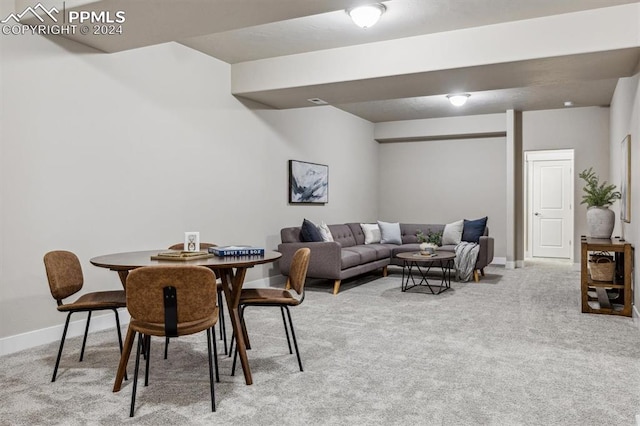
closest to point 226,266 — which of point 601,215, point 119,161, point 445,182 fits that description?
point 119,161

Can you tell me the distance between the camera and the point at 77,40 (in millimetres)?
3854

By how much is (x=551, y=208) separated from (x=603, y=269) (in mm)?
5093

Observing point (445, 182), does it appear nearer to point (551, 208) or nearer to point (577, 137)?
point (551, 208)

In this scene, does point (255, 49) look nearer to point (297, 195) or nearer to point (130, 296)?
point (297, 195)

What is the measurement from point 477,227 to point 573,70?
127 inches

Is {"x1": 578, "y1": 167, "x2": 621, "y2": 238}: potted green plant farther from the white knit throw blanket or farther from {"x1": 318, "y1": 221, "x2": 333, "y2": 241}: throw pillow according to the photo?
{"x1": 318, "y1": 221, "x2": 333, "y2": 241}: throw pillow

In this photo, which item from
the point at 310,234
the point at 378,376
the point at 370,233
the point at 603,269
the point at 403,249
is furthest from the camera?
the point at 370,233

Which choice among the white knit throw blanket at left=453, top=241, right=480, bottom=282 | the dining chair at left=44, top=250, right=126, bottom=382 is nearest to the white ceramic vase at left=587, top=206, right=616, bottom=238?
the white knit throw blanket at left=453, top=241, right=480, bottom=282

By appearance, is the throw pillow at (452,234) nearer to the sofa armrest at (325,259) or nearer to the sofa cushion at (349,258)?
the sofa cushion at (349,258)

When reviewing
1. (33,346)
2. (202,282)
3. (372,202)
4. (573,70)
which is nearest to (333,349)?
(202,282)

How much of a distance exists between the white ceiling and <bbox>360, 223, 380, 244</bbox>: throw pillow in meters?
2.57

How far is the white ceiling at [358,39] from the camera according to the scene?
3.28 meters

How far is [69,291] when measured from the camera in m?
3.05

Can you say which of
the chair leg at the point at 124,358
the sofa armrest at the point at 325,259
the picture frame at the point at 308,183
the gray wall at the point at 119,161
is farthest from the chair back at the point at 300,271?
the picture frame at the point at 308,183
